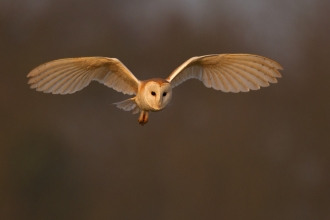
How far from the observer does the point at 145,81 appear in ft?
8.13

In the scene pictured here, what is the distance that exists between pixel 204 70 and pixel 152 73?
8.15ft

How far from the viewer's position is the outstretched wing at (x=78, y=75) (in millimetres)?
2490

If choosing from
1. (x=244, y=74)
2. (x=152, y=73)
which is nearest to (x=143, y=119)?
(x=244, y=74)

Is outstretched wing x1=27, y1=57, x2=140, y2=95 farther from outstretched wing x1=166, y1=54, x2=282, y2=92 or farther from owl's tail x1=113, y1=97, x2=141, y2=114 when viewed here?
outstretched wing x1=166, y1=54, x2=282, y2=92

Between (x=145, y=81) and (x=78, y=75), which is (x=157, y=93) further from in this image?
(x=78, y=75)

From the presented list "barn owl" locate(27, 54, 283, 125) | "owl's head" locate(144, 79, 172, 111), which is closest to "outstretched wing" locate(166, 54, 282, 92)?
"barn owl" locate(27, 54, 283, 125)

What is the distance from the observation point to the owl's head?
2311 millimetres

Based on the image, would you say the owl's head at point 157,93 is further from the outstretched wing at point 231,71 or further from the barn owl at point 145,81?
the outstretched wing at point 231,71

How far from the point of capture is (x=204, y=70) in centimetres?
276

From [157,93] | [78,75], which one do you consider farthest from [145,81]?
[78,75]

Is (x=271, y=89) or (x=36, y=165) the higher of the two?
(x=271, y=89)

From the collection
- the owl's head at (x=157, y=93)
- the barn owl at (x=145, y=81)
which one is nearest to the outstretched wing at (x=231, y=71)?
the barn owl at (x=145, y=81)

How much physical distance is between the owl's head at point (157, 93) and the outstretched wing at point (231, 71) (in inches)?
6.4

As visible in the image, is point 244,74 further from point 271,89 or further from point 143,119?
point 271,89
